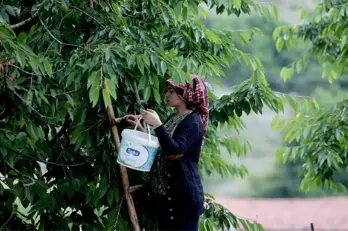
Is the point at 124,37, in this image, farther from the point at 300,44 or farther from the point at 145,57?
the point at 300,44

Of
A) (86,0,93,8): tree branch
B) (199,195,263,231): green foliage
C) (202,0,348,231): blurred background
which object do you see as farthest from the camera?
(202,0,348,231): blurred background

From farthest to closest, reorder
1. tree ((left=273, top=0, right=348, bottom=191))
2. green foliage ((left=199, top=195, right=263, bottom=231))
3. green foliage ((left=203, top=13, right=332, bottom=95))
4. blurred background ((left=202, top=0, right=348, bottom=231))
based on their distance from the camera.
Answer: blurred background ((left=202, top=0, right=348, bottom=231)), green foliage ((left=203, top=13, right=332, bottom=95)), tree ((left=273, top=0, right=348, bottom=191)), green foliage ((left=199, top=195, right=263, bottom=231))

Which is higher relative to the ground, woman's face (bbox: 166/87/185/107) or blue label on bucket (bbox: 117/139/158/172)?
woman's face (bbox: 166/87/185/107)

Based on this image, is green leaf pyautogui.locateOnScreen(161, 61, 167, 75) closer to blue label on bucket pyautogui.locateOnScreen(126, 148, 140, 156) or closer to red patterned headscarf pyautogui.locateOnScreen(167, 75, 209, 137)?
red patterned headscarf pyautogui.locateOnScreen(167, 75, 209, 137)

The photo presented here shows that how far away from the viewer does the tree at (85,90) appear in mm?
2607

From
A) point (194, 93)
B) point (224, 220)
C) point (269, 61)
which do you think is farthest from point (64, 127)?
point (269, 61)

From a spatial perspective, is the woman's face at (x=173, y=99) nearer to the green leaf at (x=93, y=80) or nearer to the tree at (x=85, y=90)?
the tree at (x=85, y=90)

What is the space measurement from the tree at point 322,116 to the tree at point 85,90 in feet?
4.80

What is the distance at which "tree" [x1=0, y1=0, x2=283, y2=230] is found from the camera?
2.61m

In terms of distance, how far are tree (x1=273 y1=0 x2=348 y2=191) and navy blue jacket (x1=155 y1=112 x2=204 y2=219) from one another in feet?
6.08

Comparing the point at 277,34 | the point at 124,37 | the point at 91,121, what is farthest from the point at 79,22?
the point at 277,34

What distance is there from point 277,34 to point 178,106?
2.74 m

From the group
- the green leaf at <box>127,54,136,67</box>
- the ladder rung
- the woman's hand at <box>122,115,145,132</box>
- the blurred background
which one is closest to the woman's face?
the woman's hand at <box>122,115,145,132</box>

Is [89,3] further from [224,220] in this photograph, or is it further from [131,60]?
[224,220]
